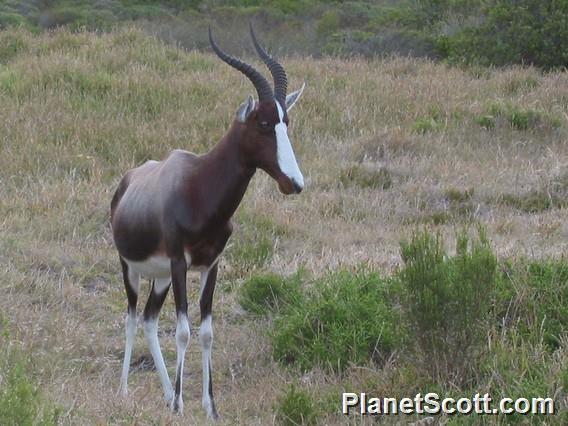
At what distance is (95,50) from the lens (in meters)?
17.5

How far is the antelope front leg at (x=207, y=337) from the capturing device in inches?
265

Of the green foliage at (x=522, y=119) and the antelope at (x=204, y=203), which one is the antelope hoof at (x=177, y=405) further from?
the green foliage at (x=522, y=119)

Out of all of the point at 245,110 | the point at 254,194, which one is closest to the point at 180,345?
the point at 245,110

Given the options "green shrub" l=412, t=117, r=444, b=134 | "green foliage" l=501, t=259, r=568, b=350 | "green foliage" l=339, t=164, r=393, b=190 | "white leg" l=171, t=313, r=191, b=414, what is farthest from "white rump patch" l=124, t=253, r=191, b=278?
"green shrub" l=412, t=117, r=444, b=134

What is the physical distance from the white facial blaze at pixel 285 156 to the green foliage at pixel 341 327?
157 centimetres

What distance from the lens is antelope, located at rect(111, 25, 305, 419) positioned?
661cm

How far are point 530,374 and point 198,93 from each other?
1021 centimetres

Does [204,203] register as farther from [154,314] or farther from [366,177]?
Answer: [366,177]

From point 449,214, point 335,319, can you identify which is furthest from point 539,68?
point 335,319

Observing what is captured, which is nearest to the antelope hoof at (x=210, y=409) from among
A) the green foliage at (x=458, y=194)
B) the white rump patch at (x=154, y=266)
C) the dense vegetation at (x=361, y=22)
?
the white rump patch at (x=154, y=266)

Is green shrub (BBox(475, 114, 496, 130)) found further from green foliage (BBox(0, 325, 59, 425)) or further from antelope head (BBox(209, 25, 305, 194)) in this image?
green foliage (BBox(0, 325, 59, 425))

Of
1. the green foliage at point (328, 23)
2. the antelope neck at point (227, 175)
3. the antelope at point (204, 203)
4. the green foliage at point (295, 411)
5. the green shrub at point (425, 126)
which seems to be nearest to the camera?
the green foliage at point (295, 411)

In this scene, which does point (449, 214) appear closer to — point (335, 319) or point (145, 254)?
point (335, 319)

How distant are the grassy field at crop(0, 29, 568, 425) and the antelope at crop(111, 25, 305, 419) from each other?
508 millimetres
